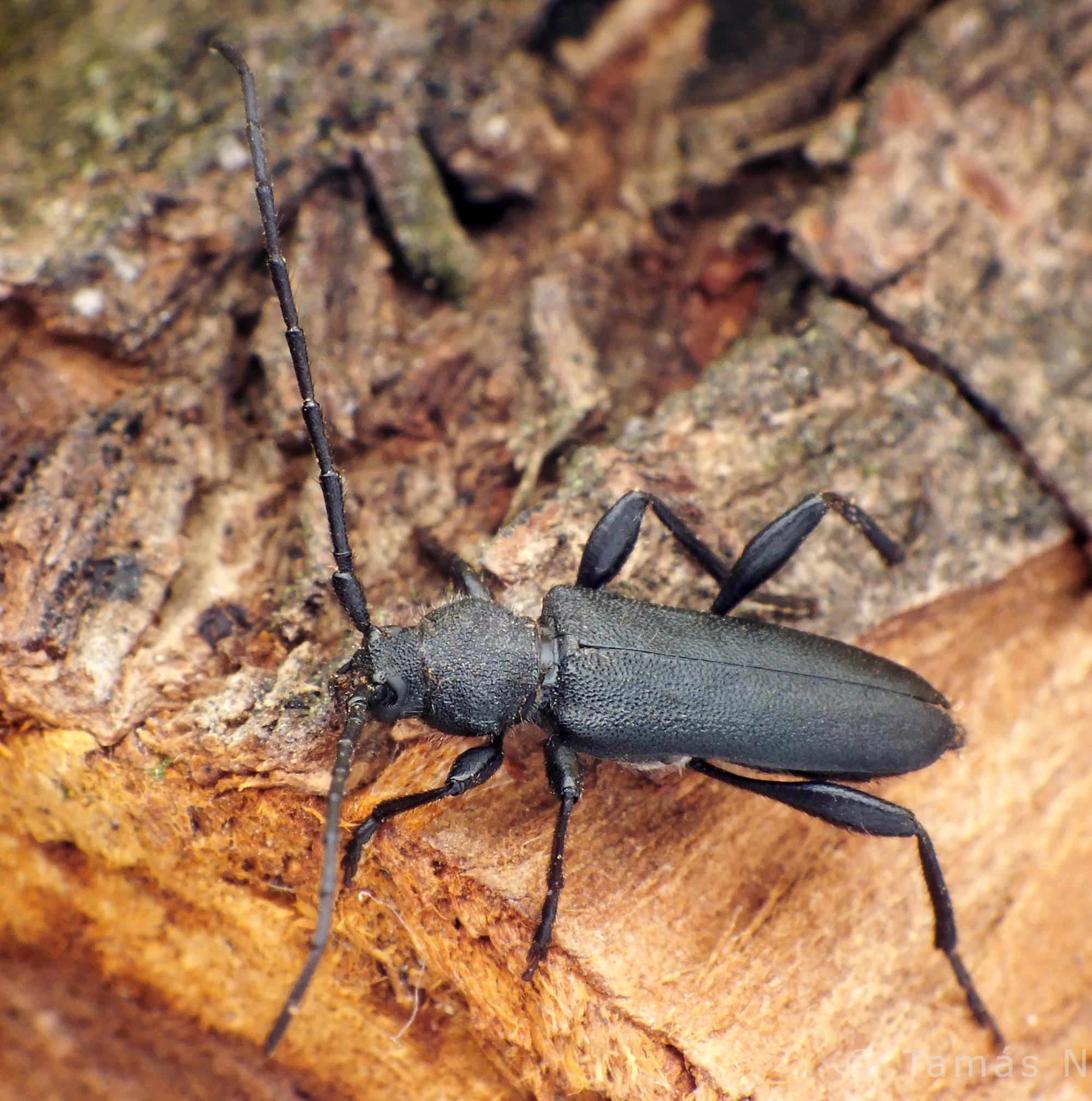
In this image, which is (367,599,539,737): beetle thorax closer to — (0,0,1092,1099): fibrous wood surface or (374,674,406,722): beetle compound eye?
(374,674,406,722): beetle compound eye

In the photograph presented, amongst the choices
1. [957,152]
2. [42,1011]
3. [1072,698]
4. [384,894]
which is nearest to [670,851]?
[384,894]

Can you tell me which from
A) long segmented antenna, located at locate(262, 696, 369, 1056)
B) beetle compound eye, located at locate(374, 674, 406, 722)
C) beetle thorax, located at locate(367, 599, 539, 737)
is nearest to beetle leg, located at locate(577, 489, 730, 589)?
beetle thorax, located at locate(367, 599, 539, 737)

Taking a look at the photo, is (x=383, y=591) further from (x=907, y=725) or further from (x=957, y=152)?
(x=957, y=152)

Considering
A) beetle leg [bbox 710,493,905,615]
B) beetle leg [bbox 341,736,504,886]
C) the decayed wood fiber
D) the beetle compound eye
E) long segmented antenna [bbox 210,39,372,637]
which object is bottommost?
the decayed wood fiber

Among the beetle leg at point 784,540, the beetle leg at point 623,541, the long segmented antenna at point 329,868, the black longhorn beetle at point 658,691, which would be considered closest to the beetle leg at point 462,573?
the black longhorn beetle at point 658,691

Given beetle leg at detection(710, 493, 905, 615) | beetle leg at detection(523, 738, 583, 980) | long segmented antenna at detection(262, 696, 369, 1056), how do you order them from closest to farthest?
long segmented antenna at detection(262, 696, 369, 1056) → beetle leg at detection(523, 738, 583, 980) → beetle leg at detection(710, 493, 905, 615)

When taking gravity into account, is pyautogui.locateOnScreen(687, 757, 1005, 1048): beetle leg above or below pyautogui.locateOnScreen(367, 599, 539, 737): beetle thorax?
below

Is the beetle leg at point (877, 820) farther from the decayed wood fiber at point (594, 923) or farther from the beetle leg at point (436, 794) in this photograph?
the beetle leg at point (436, 794)
